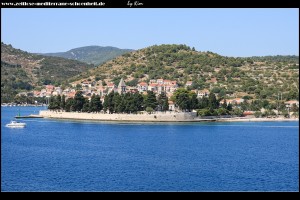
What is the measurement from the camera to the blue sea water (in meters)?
9.02

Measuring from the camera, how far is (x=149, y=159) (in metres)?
12.3

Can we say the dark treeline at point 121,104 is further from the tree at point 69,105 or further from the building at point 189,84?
the building at point 189,84

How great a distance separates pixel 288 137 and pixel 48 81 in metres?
36.7

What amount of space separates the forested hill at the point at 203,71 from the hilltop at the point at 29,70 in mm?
5222

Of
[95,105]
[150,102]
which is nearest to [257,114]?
[150,102]

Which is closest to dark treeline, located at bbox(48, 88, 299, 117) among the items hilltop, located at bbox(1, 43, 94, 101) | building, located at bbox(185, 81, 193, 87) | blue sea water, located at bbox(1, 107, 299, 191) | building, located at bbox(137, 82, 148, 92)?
blue sea water, located at bbox(1, 107, 299, 191)

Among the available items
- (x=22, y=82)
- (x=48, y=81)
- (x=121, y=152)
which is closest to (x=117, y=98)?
(x=121, y=152)

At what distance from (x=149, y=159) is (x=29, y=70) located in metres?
46.1

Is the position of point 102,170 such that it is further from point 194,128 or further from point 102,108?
point 102,108

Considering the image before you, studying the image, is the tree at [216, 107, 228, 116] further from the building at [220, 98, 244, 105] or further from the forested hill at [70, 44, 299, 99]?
the forested hill at [70, 44, 299, 99]

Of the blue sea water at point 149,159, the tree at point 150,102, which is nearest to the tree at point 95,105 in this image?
the tree at point 150,102

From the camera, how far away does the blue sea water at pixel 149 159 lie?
9016 millimetres

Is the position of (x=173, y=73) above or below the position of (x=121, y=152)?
above
